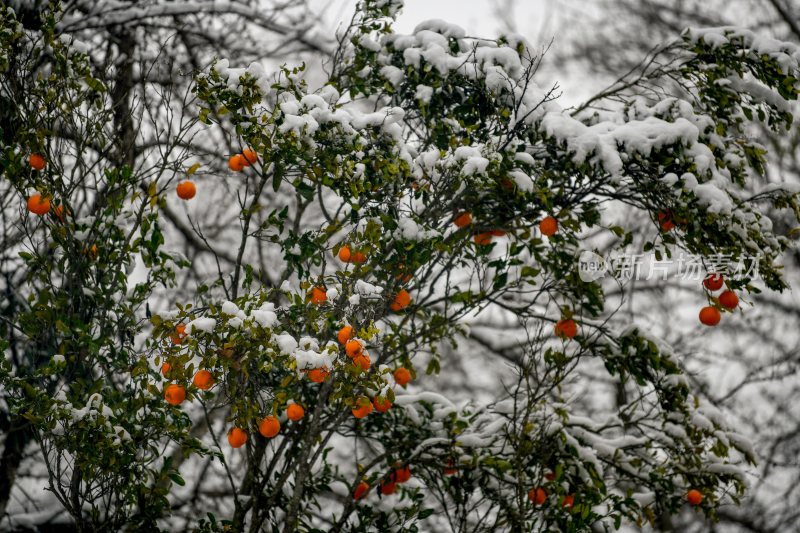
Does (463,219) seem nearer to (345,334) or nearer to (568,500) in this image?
(345,334)

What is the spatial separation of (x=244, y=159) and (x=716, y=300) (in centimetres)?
249

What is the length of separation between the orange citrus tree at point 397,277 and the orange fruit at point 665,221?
0.5 inches

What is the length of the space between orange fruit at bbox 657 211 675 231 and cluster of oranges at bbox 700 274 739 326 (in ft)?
1.02

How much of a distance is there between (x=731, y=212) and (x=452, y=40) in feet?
5.77

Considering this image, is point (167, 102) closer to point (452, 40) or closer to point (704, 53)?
point (452, 40)

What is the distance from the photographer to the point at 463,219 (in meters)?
3.76

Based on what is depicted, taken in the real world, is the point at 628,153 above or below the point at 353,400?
above

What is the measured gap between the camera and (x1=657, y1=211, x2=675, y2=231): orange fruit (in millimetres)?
3404

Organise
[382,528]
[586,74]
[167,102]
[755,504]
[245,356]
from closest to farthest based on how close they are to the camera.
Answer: [245,356] < [167,102] < [382,528] < [755,504] < [586,74]

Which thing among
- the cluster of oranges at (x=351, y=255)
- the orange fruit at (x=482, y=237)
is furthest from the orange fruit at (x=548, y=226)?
the cluster of oranges at (x=351, y=255)

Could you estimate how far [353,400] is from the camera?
285 cm

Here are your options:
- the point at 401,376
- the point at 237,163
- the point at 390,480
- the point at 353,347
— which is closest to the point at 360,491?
the point at 390,480

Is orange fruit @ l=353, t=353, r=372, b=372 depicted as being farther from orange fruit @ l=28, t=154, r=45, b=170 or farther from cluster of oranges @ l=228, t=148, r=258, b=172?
orange fruit @ l=28, t=154, r=45, b=170

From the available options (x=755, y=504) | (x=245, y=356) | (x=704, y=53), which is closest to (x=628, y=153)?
(x=704, y=53)
